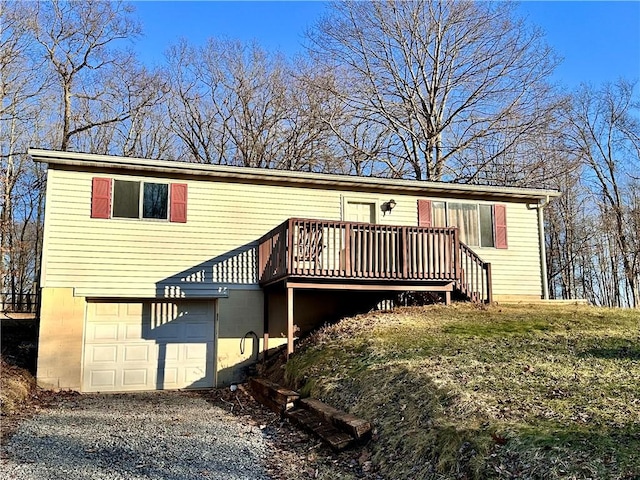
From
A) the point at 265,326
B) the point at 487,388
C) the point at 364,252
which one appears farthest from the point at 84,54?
the point at 487,388

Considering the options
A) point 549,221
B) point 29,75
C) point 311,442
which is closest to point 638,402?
point 311,442

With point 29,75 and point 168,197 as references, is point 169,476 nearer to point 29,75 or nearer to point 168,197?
point 168,197

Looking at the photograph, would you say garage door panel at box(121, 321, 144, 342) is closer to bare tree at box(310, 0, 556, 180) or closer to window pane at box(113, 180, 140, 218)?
window pane at box(113, 180, 140, 218)

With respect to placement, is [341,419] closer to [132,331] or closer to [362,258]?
[362,258]

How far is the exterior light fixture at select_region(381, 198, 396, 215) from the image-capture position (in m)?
12.9

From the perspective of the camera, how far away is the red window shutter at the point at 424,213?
13.3 metres

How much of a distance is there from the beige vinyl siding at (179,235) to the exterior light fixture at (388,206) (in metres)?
0.12

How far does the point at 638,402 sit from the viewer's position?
16.9ft

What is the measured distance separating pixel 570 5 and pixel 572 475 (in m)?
9.67

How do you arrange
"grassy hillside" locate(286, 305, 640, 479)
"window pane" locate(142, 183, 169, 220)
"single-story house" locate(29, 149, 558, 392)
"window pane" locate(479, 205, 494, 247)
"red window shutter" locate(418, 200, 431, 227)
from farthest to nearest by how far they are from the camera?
1. "window pane" locate(479, 205, 494, 247)
2. "red window shutter" locate(418, 200, 431, 227)
3. "window pane" locate(142, 183, 169, 220)
4. "single-story house" locate(29, 149, 558, 392)
5. "grassy hillside" locate(286, 305, 640, 479)

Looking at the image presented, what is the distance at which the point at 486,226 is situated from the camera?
13812 mm

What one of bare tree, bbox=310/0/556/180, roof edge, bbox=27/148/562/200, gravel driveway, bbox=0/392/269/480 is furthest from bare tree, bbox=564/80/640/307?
gravel driveway, bbox=0/392/269/480

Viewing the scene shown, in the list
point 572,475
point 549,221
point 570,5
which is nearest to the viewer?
point 572,475

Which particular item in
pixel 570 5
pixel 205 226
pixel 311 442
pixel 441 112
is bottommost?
pixel 311 442
